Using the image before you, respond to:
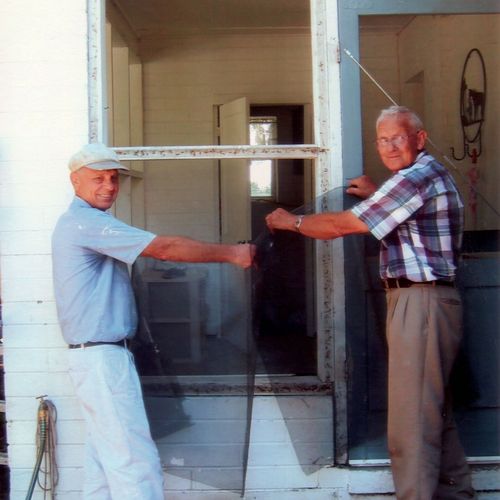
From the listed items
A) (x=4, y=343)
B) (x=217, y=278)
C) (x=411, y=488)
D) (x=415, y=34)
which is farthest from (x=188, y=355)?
(x=415, y=34)

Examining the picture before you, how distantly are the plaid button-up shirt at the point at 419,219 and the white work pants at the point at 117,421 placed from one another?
1.18 meters

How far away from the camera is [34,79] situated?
11.3ft

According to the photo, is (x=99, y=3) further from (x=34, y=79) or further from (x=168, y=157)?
(x=168, y=157)

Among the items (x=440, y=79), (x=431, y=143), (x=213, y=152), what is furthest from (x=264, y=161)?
(x=213, y=152)

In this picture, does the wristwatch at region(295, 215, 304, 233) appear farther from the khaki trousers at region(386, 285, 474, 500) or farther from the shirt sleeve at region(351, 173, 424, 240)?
the khaki trousers at region(386, 285, 474, 500)

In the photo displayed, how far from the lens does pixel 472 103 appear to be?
17.3ft

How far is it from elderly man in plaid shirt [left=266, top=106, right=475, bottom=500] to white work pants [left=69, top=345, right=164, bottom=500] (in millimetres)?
983

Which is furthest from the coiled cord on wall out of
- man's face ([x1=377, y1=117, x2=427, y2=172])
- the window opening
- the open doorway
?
the window opening

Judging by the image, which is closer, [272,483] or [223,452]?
[223,452]

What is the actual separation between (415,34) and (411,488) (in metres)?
4.31

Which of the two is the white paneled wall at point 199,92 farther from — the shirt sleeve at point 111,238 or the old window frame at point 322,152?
the shirt sleeve at point 111,238

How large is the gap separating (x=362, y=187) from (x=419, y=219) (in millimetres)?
534

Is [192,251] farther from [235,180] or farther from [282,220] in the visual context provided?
[235,180]

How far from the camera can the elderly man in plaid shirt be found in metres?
2.83
